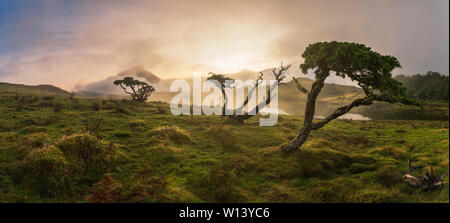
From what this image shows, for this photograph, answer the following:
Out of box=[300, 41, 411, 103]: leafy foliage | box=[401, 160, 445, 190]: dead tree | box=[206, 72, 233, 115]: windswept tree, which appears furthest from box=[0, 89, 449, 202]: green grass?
box=[206, 72, 233, 115]: windswept tree

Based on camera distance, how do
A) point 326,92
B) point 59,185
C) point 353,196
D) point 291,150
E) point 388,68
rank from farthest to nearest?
point 326,92
point 291,150
point 388,68
point 59,185
point 353,196

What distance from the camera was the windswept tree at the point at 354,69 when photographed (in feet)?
50.5

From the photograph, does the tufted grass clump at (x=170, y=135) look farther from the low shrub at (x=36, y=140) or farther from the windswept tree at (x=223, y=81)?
the windswept tree at (x=223, y=81)

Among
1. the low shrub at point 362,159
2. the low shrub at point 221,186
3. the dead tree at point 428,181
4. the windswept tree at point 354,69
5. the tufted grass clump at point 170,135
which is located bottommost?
the low shrub at point 221,186

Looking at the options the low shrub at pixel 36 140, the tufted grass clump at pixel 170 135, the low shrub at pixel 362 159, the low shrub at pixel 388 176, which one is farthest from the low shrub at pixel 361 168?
the low shrub at pixel 36 140

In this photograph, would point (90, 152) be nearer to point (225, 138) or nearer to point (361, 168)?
point (225, 138)

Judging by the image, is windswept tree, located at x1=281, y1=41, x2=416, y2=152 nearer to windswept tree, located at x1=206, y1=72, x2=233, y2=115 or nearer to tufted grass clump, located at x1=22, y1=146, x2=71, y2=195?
tufted grass clump, located at x1=22, y1=146, x2=71, y2=195

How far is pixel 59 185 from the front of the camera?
39.1 feet

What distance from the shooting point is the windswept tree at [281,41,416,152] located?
50.5 ft

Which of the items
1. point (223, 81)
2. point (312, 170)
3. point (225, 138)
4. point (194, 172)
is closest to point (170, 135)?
point (225, 138)

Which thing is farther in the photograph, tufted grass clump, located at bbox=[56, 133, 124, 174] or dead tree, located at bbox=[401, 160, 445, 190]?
tufted grass clump, located at bbox=[56, 133, 124, 174]
